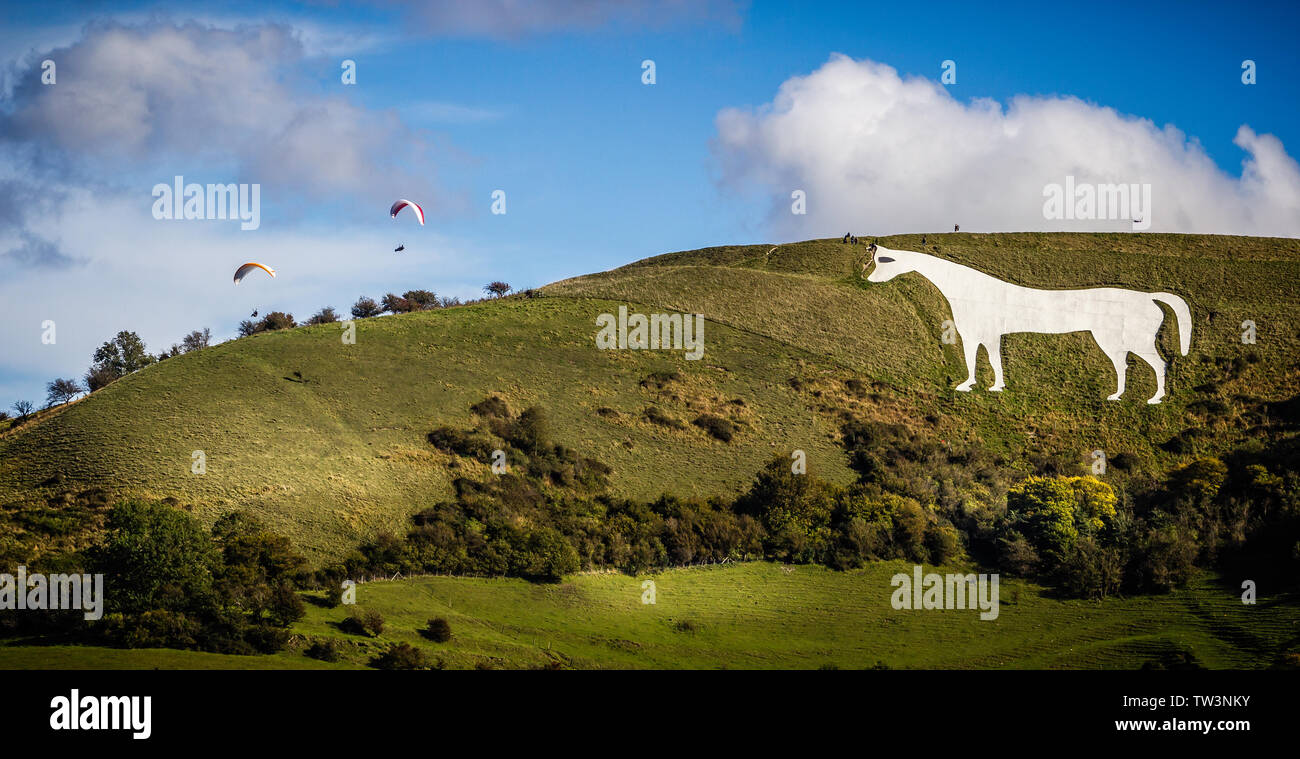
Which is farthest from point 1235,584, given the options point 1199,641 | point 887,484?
point 887,484

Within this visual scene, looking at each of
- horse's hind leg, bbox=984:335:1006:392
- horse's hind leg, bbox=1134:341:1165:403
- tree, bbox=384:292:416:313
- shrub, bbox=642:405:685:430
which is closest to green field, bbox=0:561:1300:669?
shrub, bbox=642:405:685:430

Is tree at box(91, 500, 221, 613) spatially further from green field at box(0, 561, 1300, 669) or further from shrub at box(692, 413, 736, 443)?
shrub at box(692, 413, 736, 443)

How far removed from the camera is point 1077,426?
71.8 m

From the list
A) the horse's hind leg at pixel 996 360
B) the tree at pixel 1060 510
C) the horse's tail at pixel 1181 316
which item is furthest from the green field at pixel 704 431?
the tree at pixel 1060 510

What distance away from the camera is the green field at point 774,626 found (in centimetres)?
4209

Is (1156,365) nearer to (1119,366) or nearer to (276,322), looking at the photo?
(1119,366)

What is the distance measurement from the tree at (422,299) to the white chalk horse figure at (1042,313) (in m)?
37.0

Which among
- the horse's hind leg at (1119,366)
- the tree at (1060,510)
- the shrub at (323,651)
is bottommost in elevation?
the shrub at (323,651)

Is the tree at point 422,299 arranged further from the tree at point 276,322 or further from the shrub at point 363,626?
the shrub at point 363,626

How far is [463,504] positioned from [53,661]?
73.2 feet

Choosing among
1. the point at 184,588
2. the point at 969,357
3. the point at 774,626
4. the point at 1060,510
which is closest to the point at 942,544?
the point at 1060,510

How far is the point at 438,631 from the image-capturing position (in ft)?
136

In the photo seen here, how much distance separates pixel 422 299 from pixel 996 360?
4645 centimetres
